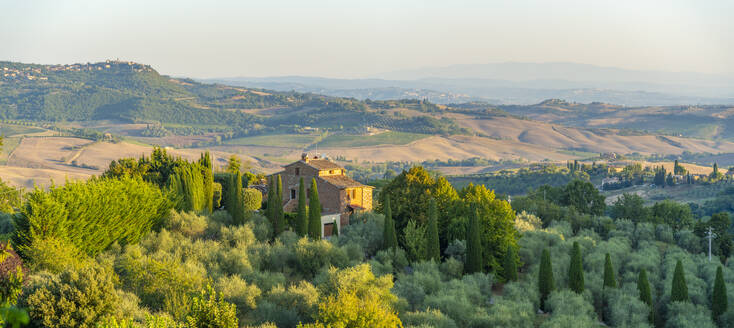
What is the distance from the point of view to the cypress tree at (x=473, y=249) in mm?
45219

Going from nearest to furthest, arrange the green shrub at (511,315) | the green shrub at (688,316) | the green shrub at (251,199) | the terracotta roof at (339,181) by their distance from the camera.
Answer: the green shrub at (511,315)
the green shrub at (688,316)
the green shrub at (251,199)
the terracotta roof at (339,181)

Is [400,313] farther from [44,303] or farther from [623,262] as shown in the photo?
[623,262]

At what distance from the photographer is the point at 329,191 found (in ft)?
186

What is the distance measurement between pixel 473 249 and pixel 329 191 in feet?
52.6

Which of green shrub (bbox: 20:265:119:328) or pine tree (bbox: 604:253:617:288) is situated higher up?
green shrub (bbox: 20:265:119:328)

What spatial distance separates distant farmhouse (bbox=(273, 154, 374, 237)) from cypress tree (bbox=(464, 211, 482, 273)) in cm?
1264

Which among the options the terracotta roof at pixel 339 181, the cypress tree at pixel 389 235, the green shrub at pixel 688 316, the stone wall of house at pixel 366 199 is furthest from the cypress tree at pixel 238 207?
the green shrub at pixel 688 316

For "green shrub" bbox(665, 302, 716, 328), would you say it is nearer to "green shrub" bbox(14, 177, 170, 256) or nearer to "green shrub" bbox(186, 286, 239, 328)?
"green shrub" bbox(186, 286, 239, 328)

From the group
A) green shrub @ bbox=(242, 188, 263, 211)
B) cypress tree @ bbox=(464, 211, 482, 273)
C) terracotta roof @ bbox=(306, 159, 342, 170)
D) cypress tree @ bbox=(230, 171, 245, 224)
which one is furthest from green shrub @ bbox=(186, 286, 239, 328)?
terracotta roof @ bbox=(306, 159, 342, 170)

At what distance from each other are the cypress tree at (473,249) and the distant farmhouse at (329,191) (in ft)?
41.5

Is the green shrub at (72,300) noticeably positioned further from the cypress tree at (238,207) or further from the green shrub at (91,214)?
the cypress tree at (238,207)

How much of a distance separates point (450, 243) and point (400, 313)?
17966 millimetres

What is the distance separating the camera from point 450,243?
164 ft

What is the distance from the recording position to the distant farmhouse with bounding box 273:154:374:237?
55.9 metres
